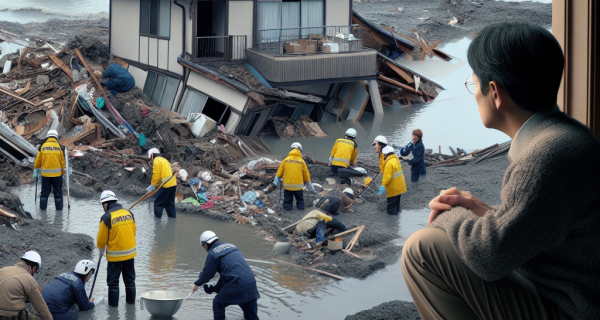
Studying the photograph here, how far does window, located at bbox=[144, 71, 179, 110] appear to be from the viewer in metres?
21.6

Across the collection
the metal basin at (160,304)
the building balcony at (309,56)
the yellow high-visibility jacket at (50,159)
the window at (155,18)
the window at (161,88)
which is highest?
the window at (155,18)

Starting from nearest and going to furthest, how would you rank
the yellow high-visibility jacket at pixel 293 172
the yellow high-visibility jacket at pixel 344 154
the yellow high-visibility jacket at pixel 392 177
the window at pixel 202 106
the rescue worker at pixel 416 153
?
1. the yellow high-visibility jacket at pixel 392 177
2. the yellow high-visibility jacket at pixel 293 172
3. the yellow high-visibility jacket at pixel 344 154
4. the rescue worker at pixel 416 153
5. the window at pixel 202 106

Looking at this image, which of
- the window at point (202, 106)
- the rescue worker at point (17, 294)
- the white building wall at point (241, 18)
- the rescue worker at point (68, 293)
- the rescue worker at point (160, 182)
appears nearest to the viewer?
the rescue worker at point (17, 294)

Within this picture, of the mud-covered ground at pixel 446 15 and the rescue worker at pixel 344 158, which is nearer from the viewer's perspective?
the rescue worker at pixel 344 158

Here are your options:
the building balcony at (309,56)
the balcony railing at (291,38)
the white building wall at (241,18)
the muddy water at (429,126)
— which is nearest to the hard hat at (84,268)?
the muddy water at (429,126)

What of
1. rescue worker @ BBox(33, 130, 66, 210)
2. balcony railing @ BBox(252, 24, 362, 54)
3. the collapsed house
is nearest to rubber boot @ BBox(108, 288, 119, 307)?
rescue worker @ BBox(33, 130, 66, 210)

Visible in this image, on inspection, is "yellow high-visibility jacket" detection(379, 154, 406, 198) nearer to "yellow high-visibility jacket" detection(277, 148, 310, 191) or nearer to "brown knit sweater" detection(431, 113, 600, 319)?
"yellow high-visibility jacket" detection(277, 148, 310, 191)

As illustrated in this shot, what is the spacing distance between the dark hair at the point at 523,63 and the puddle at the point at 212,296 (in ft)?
23.2

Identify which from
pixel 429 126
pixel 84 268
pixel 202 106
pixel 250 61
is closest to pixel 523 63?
pixel 84 268

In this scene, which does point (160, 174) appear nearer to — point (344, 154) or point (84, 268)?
point (344, 154)

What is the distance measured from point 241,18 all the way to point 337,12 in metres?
3.70

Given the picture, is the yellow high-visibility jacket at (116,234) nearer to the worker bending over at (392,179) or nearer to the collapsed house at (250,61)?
the worker bending over at (392,179)

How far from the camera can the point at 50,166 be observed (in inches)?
504

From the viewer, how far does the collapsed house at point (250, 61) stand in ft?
64.3
